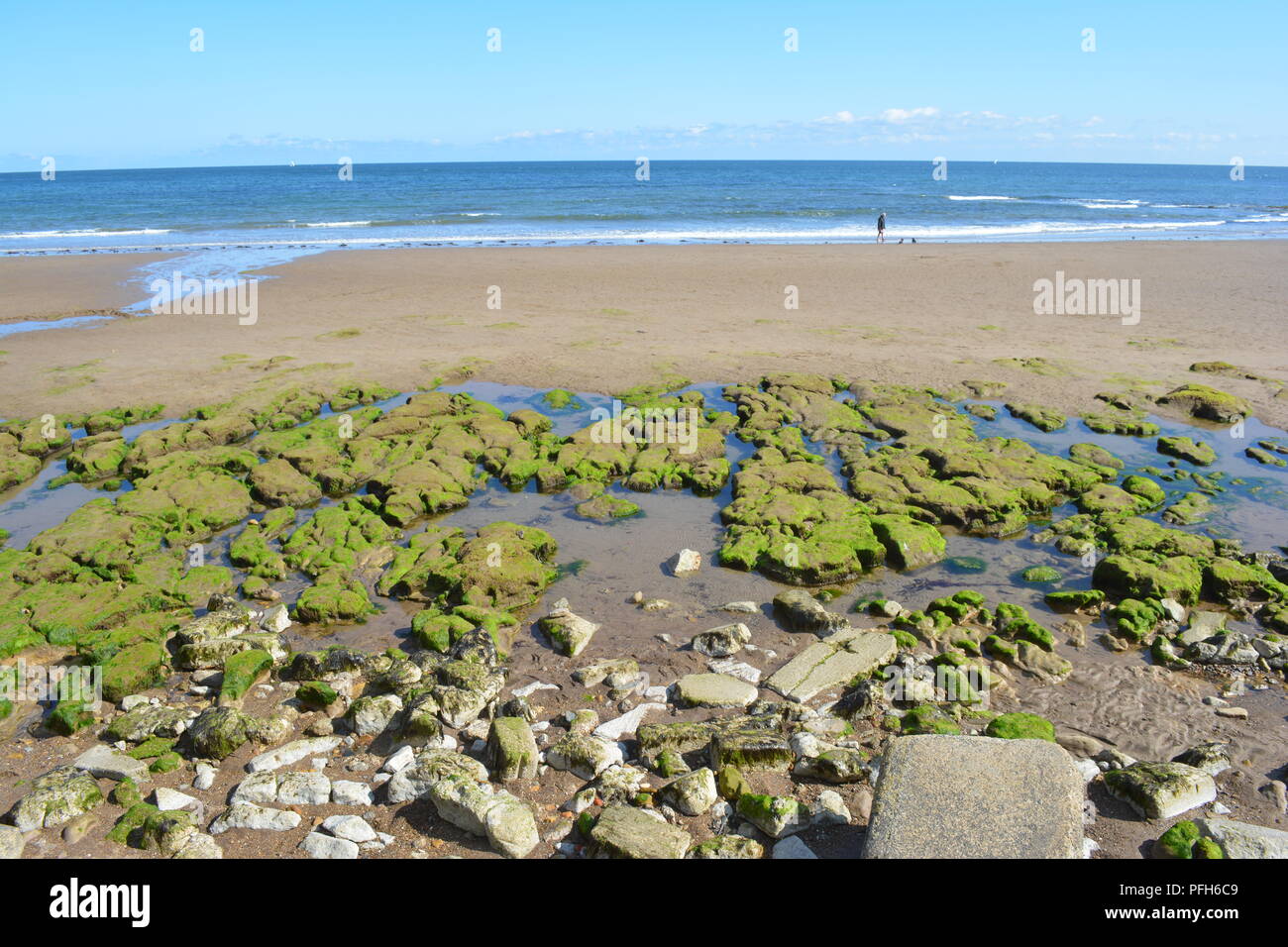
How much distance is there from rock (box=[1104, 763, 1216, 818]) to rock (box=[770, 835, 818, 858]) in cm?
210

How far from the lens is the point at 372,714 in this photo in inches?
240

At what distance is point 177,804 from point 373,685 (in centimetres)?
160

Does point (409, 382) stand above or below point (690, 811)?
above

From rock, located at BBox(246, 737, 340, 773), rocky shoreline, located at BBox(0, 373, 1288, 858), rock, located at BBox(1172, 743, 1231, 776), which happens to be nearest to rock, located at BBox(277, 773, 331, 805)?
rocky shoreline, located at BBox(0, 373, 1288, 858)

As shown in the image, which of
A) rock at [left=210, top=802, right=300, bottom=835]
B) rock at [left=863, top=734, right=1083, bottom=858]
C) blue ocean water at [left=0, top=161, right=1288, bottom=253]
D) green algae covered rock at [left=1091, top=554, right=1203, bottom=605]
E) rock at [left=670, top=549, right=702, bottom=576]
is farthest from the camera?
blue ocean water at [left=0, top=161, right=1288, bottom=253]

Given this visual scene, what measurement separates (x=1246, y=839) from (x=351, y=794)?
517 cm

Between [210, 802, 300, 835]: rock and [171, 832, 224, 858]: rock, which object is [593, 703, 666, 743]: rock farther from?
[171, 832, 224, 858]: rock

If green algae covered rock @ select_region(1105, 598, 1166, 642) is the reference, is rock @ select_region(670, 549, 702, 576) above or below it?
above

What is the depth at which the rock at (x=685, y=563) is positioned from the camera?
336 inches

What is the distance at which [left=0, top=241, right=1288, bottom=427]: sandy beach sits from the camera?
15.0 m

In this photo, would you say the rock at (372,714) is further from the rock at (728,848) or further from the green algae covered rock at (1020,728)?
the green algae covered rock at (1020,728)

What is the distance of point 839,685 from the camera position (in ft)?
21.7
